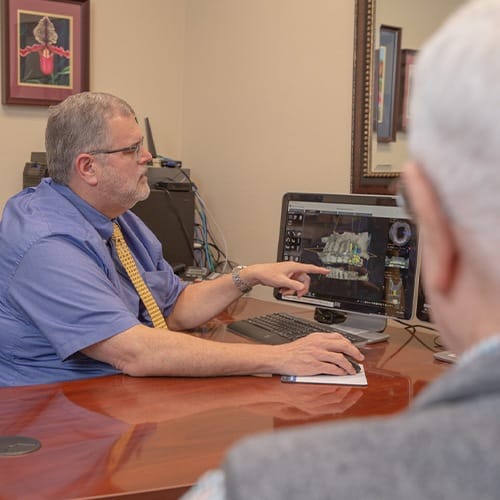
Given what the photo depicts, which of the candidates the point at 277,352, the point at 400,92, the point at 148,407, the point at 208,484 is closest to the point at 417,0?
the point at 400,92

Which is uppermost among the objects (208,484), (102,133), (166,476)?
(102,133)

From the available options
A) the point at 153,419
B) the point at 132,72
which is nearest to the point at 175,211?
the point at 132,72

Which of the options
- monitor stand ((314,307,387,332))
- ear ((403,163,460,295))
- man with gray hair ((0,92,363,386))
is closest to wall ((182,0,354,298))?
monitor stand ((314,307,387,332))

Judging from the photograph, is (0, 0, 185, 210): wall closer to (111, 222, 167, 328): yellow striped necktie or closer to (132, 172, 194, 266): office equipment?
(132, 172, 194, 266): office equipment

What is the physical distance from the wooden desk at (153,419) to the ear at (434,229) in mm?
675

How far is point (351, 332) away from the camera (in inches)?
80.3

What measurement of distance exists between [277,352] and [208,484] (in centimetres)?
111

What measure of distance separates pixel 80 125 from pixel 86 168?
0.11 metres

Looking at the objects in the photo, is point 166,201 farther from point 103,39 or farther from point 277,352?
point 277,352

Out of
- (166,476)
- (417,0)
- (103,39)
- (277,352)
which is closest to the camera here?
(166,476)

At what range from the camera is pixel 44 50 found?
2.96m

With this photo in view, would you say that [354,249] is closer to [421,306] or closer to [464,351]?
[421,306]

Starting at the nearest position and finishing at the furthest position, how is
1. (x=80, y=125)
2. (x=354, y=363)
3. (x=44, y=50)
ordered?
(x=354, y=363)
(x=80, y=125)
(x=44, y=50)

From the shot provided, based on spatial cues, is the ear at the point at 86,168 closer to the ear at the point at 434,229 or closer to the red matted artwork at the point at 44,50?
the red matted artwork at the point at 44,50
